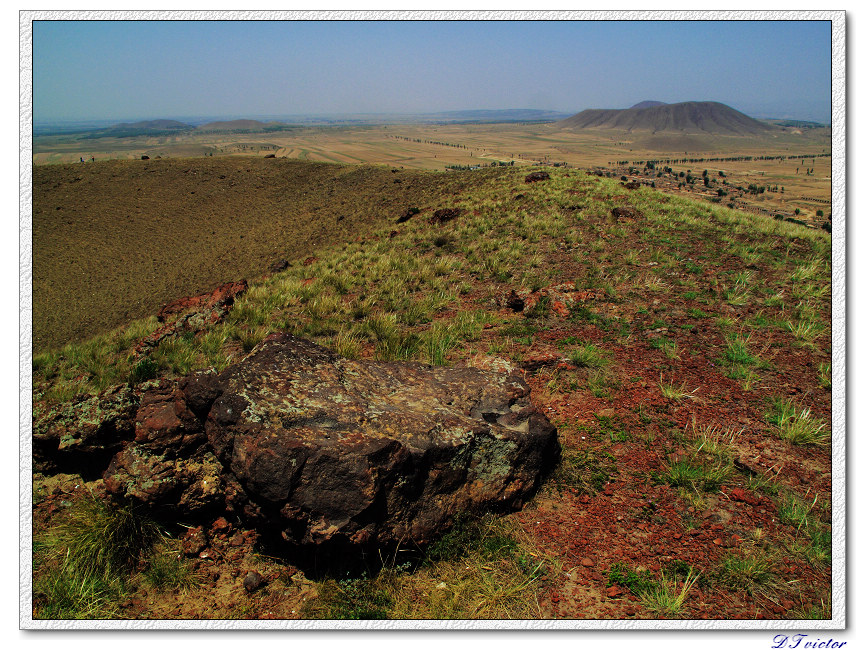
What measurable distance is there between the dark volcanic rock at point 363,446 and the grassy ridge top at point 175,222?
45.5 ft

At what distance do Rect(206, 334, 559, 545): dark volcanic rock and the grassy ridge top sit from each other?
13.9m

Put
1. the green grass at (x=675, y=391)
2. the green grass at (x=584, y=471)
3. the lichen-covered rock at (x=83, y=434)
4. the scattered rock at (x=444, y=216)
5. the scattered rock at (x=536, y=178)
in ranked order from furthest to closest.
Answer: the scattered rock at (x=536, y=178) < the scattered rock at (x=444, y=216) < the green grass at (x=675, y=391) < the lichen-covered rock at (x=83, y=434) < the green grass at (x=584, y=471)

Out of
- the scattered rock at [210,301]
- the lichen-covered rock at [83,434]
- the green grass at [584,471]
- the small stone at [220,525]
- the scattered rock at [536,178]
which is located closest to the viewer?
the small stone at [220,525]

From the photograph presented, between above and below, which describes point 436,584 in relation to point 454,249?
below

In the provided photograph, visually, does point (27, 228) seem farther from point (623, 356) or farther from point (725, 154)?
point (725, 154)

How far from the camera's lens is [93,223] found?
2619 centimetres

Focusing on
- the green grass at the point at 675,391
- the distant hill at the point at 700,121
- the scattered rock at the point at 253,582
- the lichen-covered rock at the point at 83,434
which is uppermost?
the distant hill at the point at 700,121

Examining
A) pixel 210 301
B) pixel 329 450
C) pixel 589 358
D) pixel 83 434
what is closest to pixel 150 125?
pixel 210 301

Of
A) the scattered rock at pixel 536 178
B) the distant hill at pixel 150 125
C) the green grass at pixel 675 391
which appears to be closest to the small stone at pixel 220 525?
the green grass at pixel 675 391

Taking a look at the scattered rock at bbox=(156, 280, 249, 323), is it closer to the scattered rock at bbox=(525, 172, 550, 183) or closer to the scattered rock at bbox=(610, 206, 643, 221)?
the scattered rock at bbox=(610, 206, 643, 221)

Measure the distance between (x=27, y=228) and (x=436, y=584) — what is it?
422 centimetres

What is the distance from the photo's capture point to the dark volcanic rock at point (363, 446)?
9.48 feet

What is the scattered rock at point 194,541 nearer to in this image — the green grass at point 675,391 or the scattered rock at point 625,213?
the green grass at point 675,391

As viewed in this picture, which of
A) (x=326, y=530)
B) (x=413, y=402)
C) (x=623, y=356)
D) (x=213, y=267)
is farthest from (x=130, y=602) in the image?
(x=213, y=267)
